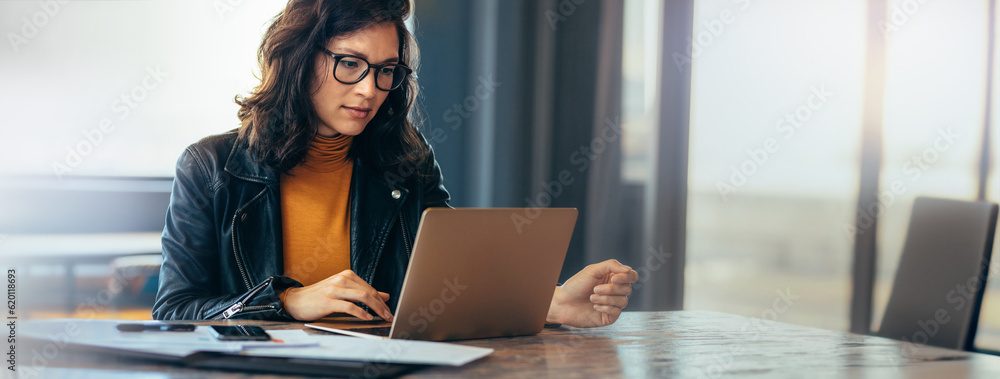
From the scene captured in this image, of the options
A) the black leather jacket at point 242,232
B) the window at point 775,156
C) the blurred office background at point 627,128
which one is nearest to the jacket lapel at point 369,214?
the black leather jacket at point 242,232

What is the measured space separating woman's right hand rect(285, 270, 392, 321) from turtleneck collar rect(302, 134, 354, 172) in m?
0.53

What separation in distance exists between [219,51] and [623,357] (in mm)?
2663

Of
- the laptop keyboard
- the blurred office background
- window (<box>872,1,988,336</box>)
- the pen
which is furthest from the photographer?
the blurred office background

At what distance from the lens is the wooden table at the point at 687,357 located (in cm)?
82

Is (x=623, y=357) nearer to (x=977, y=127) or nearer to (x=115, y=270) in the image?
(x=977, y=127)

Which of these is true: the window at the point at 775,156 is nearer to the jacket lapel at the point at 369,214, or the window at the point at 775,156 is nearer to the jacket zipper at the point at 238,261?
the jacket lapel at the point at 369,214

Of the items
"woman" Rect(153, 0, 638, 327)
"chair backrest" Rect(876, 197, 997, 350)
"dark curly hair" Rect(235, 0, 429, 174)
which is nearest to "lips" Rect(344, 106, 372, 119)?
"woman" Rect(153, 0, 638, 327)

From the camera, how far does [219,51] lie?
10.2ft

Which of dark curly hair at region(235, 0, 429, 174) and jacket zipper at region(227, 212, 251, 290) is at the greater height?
dark curly hair at region(235, 0, 429, 174)

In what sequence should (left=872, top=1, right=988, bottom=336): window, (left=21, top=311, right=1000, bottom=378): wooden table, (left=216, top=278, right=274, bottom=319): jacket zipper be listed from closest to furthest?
(left=21, top=311, right=1000, bottom=378): wooden table < (left=216, top=278, right=274, bottom=319): jacket zipper < (left=872, top=1, right=988, bottom=336): window

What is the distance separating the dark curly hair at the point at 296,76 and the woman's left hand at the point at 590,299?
64cm

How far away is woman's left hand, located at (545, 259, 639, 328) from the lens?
1238mm

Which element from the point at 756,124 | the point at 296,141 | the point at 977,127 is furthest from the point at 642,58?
the point at 296,141

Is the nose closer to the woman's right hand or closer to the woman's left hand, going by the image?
the woman's right hand
